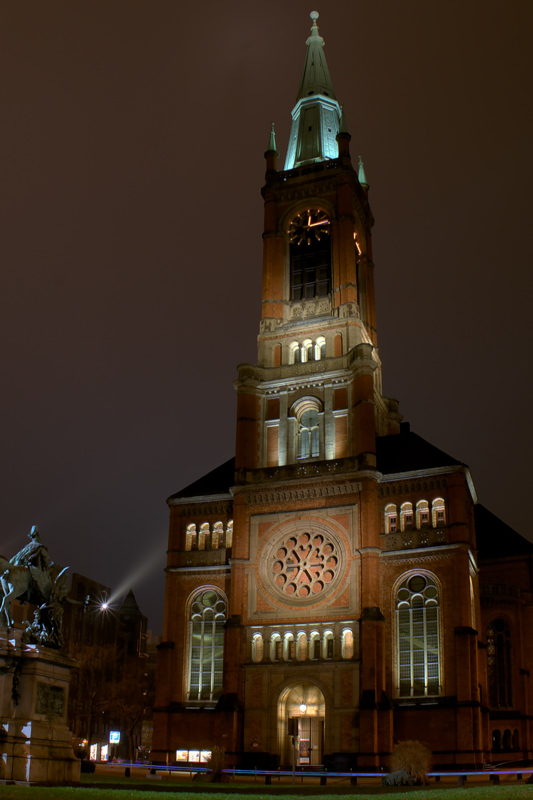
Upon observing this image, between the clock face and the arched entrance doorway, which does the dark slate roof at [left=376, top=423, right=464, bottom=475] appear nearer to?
the arched entrance doorway

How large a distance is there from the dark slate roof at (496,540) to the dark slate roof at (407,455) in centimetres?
1114

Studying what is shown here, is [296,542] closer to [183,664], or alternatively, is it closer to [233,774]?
[183,664]

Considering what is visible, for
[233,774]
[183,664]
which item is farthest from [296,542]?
[233,774]

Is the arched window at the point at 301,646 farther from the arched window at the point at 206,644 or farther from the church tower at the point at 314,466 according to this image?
the arched window at the point at 206,644

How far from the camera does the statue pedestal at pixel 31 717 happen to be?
21.0 m

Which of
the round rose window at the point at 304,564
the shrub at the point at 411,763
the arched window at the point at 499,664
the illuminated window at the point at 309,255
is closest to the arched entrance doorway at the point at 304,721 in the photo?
the round rose window at the point at 304,564

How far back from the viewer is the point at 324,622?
48250mm

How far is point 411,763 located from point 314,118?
55129 mm

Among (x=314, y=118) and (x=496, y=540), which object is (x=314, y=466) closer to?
(x=496, y=540)

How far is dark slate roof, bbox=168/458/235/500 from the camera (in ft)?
185

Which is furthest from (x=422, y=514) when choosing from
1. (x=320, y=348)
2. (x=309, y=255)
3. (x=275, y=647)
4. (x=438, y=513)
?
(x=309, y=255)

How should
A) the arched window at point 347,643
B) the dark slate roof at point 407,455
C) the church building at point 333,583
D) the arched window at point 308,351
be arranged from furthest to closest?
the arched window at point 308,351 → the dark slate roof at point 407,455 → the arched window at point 347,643 → the church building at point 333,583

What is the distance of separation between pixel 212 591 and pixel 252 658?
575 cm

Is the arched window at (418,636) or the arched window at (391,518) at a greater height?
the arched window at (391,518)
